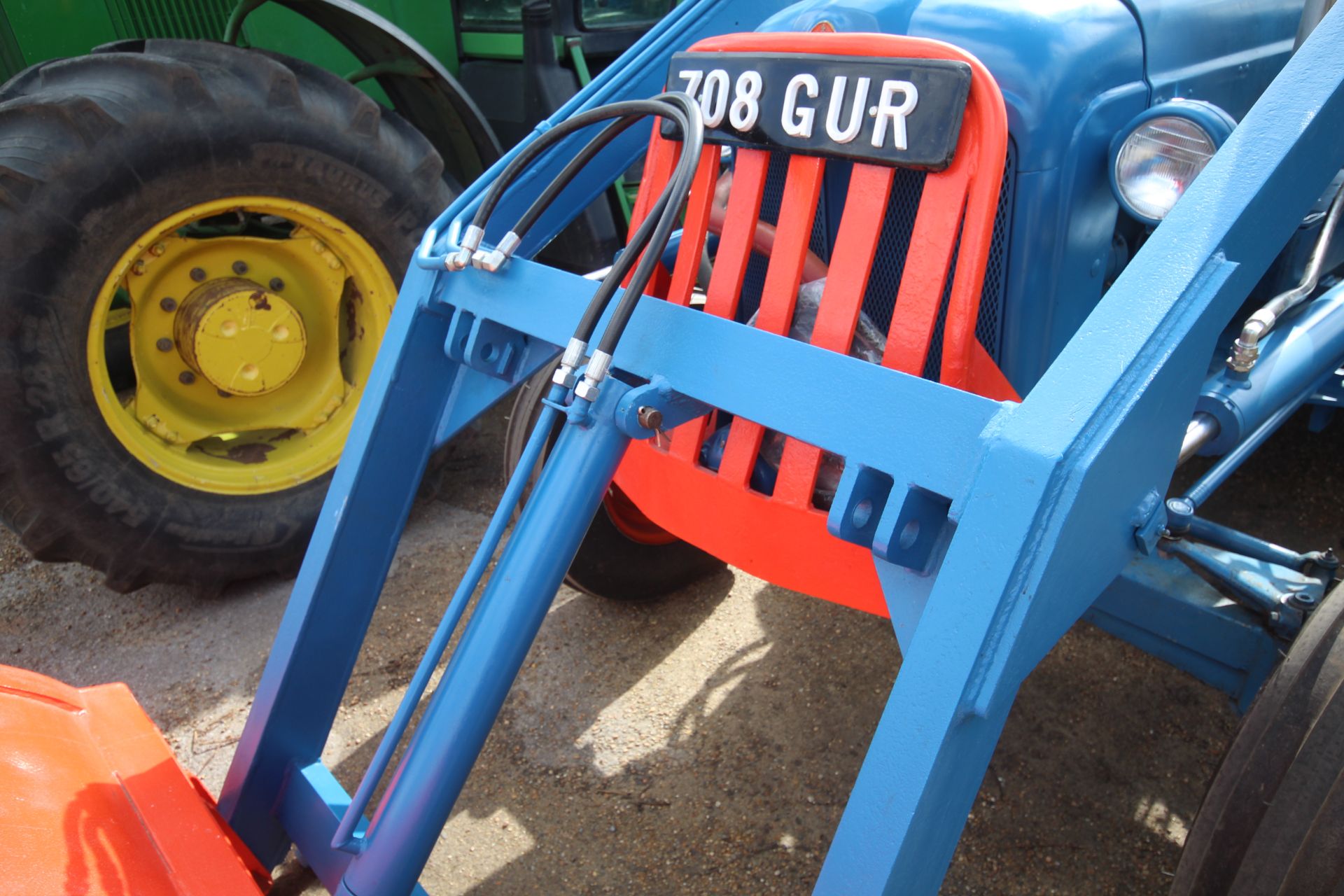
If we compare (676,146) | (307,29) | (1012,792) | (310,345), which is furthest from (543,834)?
(307,29)

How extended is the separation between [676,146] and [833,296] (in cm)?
42

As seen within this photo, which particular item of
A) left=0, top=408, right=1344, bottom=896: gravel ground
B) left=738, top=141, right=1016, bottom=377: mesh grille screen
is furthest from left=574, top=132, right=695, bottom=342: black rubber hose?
left=0, top=408, right=1344, bottom=896: gravel ground

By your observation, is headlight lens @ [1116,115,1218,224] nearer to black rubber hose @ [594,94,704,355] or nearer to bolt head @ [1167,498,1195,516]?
bolt head @ [1167,498,1195,516]

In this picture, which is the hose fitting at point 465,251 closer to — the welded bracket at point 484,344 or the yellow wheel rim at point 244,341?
the welded bracket at point 484,344

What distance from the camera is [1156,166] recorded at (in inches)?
57.4

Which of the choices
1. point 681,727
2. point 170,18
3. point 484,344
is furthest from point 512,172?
point 170,18

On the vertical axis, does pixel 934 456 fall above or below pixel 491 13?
below

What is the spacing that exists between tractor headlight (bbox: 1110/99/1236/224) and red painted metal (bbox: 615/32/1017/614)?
0.33 meters

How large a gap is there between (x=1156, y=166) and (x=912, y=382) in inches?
28.9

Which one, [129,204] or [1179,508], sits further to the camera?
[129,204]

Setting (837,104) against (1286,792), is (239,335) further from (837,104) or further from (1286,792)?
(1286,792)

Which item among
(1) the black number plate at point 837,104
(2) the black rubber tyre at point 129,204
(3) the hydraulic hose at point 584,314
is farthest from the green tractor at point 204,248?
(1) the black number plate at point 837,104

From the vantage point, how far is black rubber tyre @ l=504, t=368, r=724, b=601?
2.21 metres

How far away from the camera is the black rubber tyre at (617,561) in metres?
2.21
